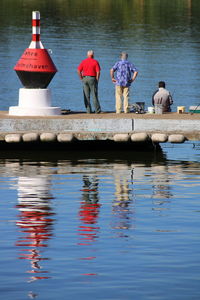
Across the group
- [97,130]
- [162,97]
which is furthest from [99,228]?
[162,97]

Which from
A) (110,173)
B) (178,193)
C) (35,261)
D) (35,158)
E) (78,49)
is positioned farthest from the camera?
(78,49)

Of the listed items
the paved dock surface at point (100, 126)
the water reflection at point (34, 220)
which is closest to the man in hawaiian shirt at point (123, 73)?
the paved dock surface at point (100, 126)

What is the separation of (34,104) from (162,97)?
3.19m

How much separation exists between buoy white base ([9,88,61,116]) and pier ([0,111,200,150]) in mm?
698

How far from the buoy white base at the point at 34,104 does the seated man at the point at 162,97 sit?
2.51 metres

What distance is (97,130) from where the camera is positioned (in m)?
25.4

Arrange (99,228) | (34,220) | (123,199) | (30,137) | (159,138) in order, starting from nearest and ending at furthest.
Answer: (99,228), (34,220), (123,199), (159,138), (30,137)

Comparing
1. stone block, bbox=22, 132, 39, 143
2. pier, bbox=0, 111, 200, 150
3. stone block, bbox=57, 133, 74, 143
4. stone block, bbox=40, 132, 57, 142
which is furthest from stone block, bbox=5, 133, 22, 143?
stone block, bbox=57, 133, 74, 143

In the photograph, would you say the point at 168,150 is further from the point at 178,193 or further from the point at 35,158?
the point at 178,193

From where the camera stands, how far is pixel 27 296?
573 inches

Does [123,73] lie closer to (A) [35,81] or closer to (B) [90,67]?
(B) [90,67]

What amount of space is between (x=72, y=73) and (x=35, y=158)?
24.7 metres

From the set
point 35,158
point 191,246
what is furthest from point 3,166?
point 191,246

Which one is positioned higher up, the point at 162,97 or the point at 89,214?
the point at 162,97
